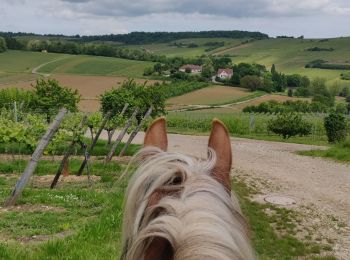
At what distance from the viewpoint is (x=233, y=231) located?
1.25 meters

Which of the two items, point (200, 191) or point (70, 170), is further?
point (70, 170)

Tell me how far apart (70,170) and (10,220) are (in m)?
7.05

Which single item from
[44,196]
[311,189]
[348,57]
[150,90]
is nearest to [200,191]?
[44,196]

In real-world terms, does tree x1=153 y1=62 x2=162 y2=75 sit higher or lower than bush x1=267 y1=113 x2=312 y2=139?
lower

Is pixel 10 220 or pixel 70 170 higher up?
pixel 10 220

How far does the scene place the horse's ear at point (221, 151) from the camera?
1575 mm

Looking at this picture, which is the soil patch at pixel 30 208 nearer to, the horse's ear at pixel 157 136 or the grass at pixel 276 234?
the grass at pixel 276 234

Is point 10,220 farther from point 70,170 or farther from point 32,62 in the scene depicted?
point 32,62

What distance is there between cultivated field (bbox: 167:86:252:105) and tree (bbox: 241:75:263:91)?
72.2 inches

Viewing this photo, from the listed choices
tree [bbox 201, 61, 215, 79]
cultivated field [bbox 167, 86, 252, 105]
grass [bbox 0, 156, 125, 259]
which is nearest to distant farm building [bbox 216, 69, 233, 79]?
tree [bbox 201, 61, 215, 79]

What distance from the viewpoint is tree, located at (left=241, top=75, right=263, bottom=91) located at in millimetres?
68062

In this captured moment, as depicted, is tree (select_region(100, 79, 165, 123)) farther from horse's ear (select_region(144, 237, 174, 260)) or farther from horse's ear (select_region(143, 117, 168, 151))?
horse's ear (select_region(144, 237, 174, 260))

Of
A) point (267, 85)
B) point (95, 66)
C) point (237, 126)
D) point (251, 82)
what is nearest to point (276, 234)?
point (237, 126)

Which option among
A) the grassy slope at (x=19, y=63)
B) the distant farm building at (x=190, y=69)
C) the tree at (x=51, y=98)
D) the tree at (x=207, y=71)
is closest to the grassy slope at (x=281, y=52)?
the tree at (x=207, y=71)
